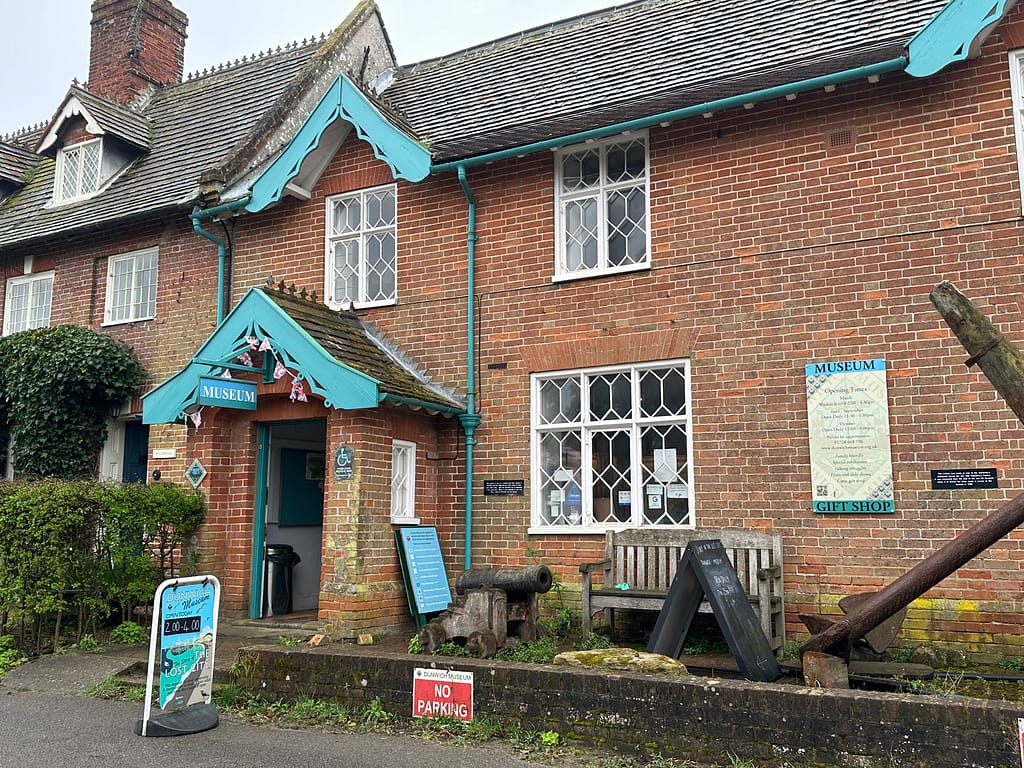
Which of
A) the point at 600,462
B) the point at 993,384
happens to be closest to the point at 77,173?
the point at 600,462

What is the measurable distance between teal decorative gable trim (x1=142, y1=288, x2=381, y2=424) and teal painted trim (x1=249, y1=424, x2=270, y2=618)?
0.99 m

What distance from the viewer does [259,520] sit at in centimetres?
1196

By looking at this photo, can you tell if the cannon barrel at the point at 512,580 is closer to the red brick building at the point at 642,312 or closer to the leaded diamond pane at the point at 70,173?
the red brick building at the point at 642,312

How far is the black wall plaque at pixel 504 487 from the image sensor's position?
36.2 feet

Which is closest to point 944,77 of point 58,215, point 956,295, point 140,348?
point 956,295

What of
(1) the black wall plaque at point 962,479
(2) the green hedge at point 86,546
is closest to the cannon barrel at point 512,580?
(1) the black wall plaque at point 962,479

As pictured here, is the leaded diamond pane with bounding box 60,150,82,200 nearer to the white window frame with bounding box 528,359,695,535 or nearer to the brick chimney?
the brick chimney

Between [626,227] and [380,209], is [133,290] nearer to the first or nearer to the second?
[380,209]

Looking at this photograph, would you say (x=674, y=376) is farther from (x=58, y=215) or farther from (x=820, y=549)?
(x=58, y=215)

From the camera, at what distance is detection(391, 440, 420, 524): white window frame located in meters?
11.0

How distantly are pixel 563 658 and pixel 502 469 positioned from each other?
4041mm

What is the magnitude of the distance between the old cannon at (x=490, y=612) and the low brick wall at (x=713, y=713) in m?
1.10

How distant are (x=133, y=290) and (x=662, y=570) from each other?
10150 millimetres

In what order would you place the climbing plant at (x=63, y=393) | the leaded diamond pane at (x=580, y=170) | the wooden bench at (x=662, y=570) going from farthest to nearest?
1. the climbing plant at (x=63, y=393)
2. the leaded diamond pane at (x=580, y=170)
3. the wooden bench at (x=662, y=570)
